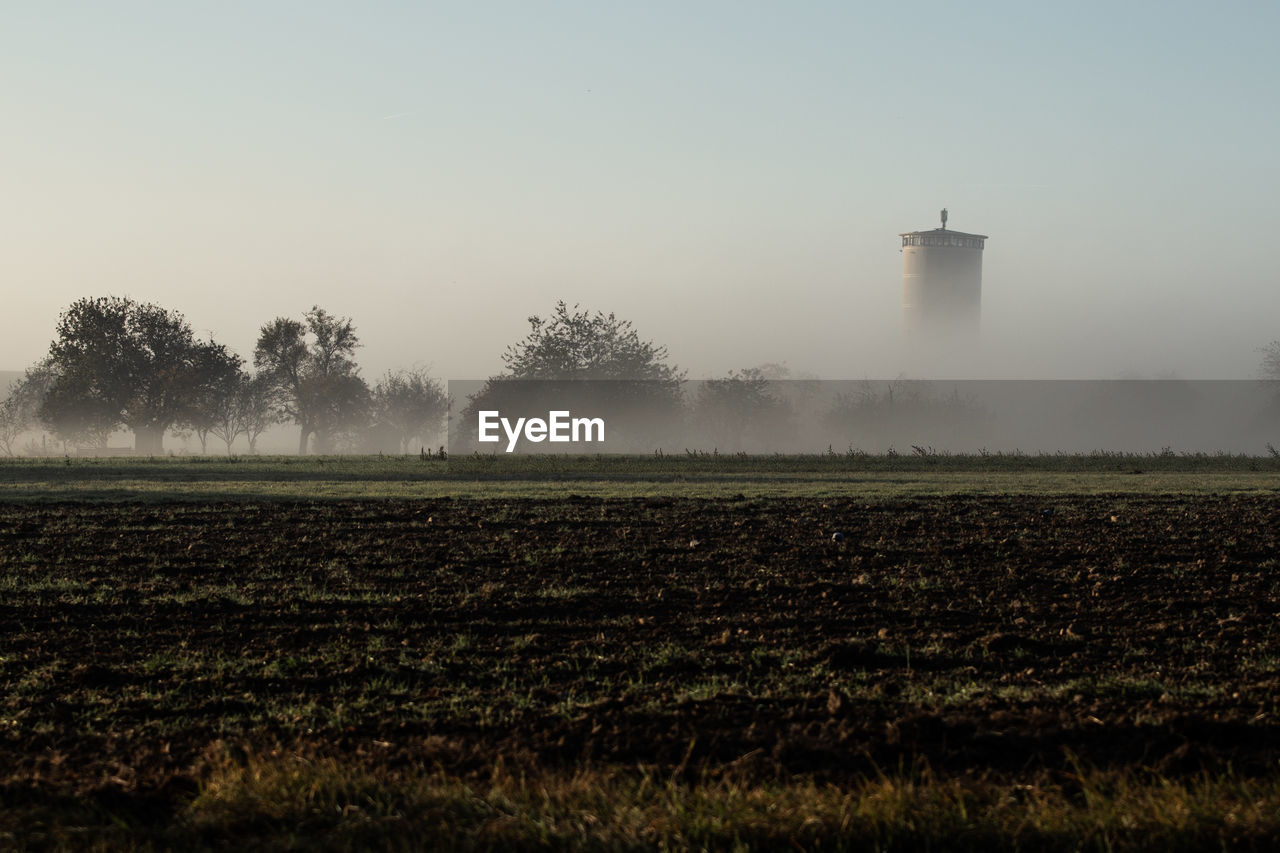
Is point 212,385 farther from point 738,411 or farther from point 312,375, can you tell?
point 738,411

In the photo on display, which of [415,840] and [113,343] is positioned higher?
[113,343]

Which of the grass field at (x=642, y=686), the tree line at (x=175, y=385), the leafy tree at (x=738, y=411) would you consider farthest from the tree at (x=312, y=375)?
the grass field at (x=642, y=686)

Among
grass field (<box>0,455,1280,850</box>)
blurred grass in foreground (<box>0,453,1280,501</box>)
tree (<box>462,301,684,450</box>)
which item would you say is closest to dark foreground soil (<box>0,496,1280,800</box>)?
grass field (<box>0,455,1280,850</box>)

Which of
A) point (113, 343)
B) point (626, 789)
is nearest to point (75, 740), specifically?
point (626, 789)

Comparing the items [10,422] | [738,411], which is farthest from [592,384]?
[10,422]

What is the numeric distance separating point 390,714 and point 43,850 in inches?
96.5

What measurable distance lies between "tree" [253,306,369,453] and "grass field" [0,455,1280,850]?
3028 inches

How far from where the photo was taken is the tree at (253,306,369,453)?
94.3 meters

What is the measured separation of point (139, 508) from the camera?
916 inches

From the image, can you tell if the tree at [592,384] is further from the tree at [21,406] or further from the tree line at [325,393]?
the tree at [21,406]

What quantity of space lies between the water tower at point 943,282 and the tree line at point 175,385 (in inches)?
3442

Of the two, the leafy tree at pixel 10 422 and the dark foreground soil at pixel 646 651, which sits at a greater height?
the leafy tree at pixel 10 422

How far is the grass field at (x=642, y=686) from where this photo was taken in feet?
18.3

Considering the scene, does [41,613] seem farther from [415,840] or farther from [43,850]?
[415,840]
